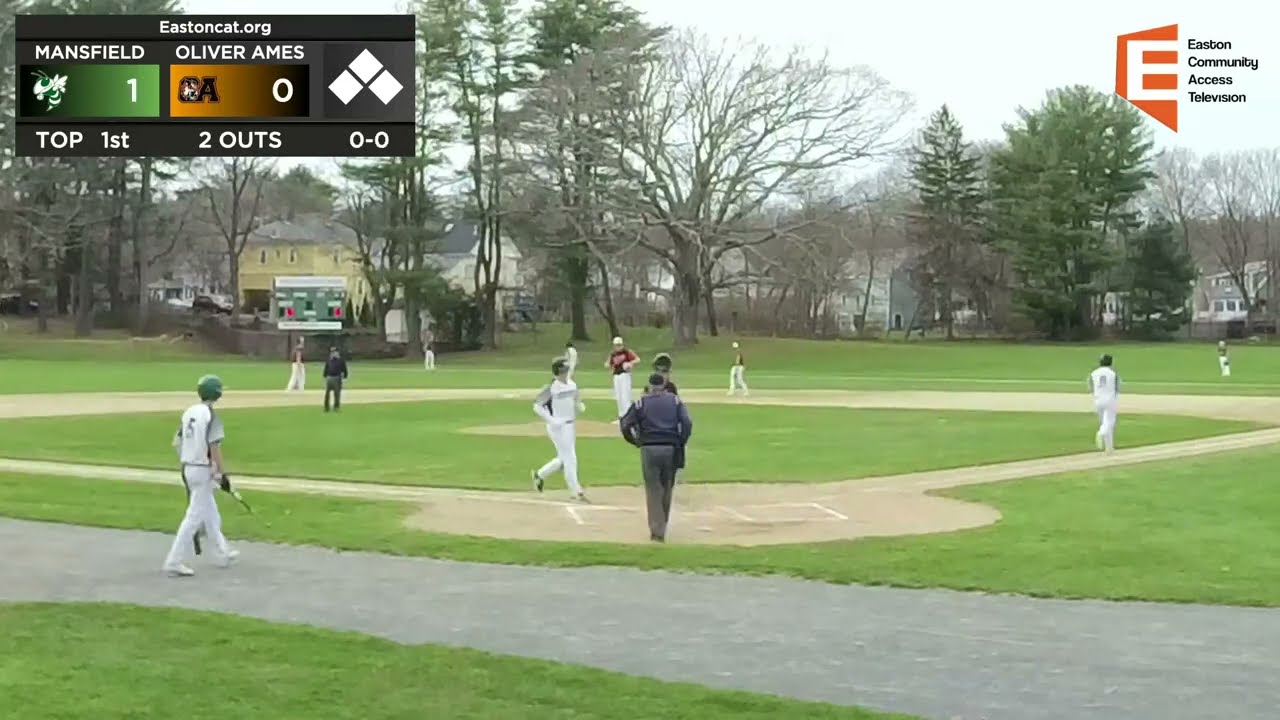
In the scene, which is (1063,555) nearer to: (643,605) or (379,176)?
(643,605)

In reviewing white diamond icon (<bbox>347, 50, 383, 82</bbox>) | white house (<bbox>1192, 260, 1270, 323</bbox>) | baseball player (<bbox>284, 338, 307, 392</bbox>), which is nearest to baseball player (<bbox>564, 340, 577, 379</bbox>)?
white diamond icon (<bbox>347, 50, 383, 82</bbox>)

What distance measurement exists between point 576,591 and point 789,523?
5.37 meters

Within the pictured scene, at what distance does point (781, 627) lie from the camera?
10695 mm

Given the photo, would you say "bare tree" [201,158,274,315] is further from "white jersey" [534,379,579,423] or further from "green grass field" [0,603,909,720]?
"green grass field" [0,603,909,720]

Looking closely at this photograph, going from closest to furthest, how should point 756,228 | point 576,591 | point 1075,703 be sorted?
point 1075,703 → point 576,591 → point 756,228

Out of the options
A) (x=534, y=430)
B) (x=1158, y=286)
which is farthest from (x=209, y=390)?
(x=1158, y=286)

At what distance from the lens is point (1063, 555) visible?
1436 centimetres

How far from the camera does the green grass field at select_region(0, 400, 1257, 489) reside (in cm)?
2358

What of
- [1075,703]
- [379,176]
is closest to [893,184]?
[379,176]

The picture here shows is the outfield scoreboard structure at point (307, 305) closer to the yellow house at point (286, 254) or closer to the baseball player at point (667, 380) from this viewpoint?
the yellow house at point (286, 254)

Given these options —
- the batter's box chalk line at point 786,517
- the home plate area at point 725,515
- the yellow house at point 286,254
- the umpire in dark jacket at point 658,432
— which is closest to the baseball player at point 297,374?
the home plate area at point 725,515

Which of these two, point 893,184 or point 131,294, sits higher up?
Result: point 893,184

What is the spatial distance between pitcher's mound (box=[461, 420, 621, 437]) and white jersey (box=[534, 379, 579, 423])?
11.2m

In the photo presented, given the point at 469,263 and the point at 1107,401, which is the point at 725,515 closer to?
the point at 1107,401
